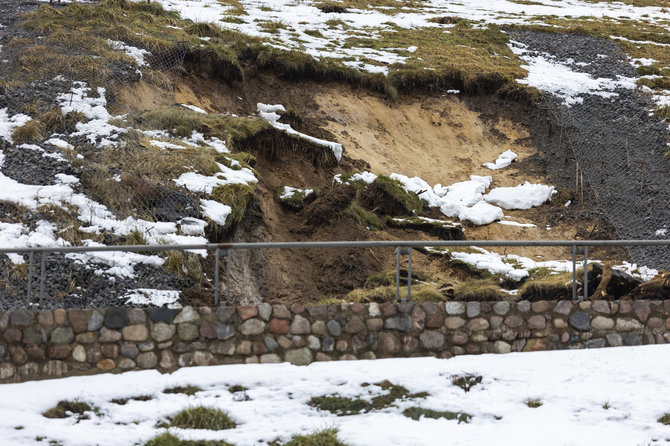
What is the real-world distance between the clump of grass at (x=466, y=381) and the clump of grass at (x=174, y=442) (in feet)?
9.51

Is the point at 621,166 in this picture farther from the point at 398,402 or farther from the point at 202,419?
the point at 202,419

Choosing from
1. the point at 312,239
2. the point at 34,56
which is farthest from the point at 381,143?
the point at 34,56

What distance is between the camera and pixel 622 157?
2102 centimetres

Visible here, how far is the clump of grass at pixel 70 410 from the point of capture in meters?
7.60

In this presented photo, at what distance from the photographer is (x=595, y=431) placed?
7480 mm

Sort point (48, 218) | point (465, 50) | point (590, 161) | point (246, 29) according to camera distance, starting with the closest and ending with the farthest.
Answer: point (48, 218) < point (590, 161) < point (246, 29) < point (465, 50)

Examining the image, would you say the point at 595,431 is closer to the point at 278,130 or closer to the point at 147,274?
the point at 147,274

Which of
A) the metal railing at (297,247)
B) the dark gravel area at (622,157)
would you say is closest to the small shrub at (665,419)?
the metal railing at (297,247)

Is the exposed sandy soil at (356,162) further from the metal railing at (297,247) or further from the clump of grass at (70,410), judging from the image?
the clump of grass at (70,410)

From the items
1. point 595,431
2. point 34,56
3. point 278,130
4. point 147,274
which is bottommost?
point 595,431

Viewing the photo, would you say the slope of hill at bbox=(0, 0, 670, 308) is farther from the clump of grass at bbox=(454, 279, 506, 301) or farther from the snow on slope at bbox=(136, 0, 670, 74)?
the snow on slope at bbox=(136, 0, 670, 74)

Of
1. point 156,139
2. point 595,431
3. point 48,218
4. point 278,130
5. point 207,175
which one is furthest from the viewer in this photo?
point 278,130

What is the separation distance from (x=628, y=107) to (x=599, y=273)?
51.1ft

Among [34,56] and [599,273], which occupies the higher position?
[34,56]
